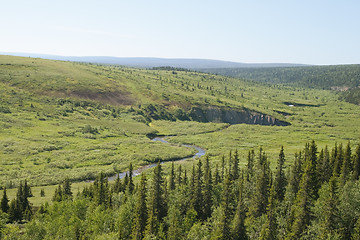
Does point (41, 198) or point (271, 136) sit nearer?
point (41, 198)

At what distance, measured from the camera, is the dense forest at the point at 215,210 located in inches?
1960

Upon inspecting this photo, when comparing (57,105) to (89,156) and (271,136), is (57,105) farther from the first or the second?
(271,136)

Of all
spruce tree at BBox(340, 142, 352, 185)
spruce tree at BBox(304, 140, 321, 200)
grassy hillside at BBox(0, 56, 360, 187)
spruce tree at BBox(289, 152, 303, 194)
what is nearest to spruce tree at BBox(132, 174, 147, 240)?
spruce tree at BBox(289, 152, 303, 194)

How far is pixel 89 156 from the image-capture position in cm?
12588

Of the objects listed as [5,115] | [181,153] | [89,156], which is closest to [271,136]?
[181,153]

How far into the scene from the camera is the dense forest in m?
49.8

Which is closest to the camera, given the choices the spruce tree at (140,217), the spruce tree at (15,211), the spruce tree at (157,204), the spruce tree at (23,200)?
the spruce tree at (140,217)

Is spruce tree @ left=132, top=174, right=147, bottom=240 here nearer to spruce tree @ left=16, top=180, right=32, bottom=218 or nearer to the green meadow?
spruce tree @ left=16, top=180, right=32, bottom=218

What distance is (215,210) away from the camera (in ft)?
197

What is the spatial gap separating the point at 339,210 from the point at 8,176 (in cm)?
9280

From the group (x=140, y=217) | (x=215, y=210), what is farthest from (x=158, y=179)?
(x=215, y=210)

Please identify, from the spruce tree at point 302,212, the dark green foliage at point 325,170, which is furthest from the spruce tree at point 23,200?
the dark green foliage at point 325,170

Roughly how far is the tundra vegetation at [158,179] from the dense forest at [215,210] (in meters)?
0.23

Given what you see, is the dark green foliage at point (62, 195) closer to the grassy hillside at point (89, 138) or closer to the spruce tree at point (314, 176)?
the grassy hillside at point (89, 138)
